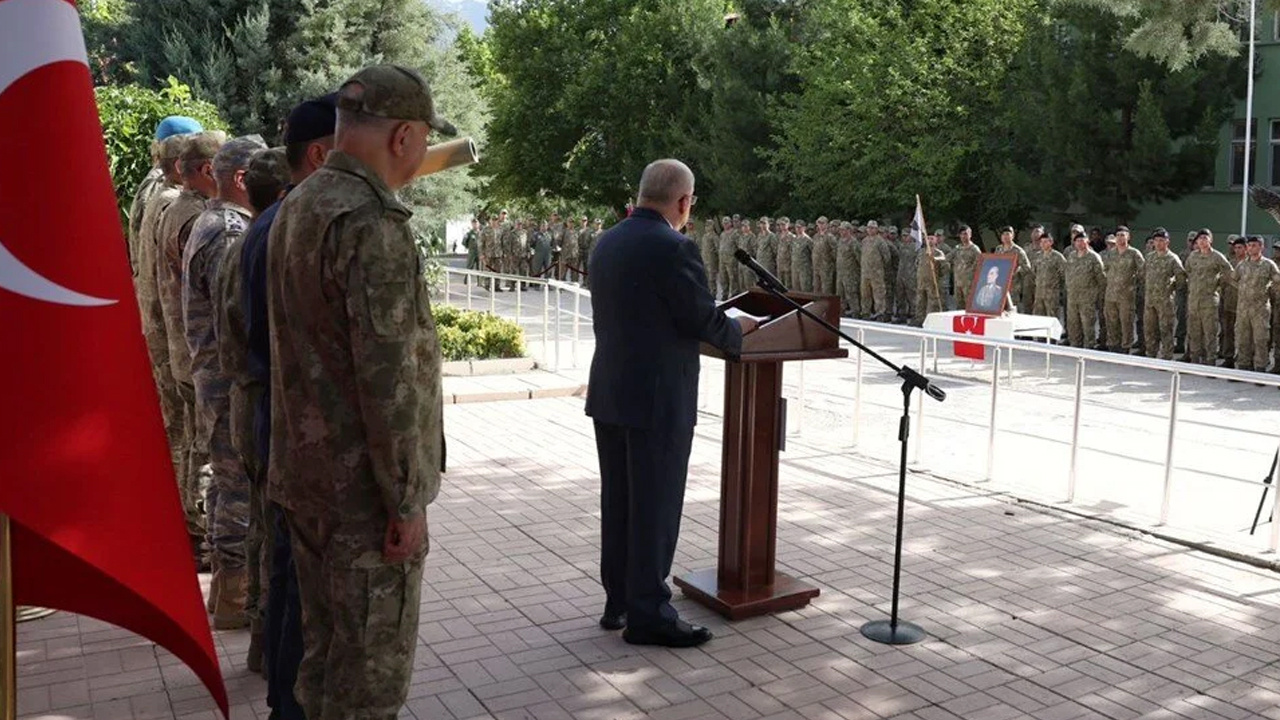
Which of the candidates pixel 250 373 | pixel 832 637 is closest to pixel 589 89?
pixel 832 637

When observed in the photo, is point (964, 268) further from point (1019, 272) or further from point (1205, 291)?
point (1205, 291)

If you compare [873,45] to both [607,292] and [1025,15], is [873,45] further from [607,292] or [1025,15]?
[607,292]

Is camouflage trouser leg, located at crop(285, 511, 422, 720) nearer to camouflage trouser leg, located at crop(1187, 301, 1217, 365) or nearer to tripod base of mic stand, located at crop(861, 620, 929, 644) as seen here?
tripod base of mic stand, located at crop(861, 620, 929, 644)

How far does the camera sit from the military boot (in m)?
5.25

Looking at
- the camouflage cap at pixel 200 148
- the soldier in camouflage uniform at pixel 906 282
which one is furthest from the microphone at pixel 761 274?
the soldier in camouflage uniform at pixel 906 282

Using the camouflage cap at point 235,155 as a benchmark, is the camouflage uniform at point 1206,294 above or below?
below

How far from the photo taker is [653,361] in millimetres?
4918

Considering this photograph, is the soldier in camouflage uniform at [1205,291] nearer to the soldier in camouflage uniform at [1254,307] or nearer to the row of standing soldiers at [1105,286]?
the row of standing soldiers at [1105,286]

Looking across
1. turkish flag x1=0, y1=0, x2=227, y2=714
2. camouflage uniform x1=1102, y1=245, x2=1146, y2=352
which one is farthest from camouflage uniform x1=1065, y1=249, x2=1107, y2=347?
turkish flag x1=0, y1=0, x2=227, y2=714

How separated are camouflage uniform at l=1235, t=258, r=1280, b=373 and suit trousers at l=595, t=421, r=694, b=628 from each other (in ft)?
41.2

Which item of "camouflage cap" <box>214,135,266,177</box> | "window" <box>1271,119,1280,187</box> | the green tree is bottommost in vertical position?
"camouflage cap" <box>214,135,266,177</box>

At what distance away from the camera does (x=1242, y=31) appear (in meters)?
26.9

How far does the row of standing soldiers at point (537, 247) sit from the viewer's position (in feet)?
105

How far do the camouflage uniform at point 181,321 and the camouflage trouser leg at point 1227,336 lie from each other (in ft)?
47.1
